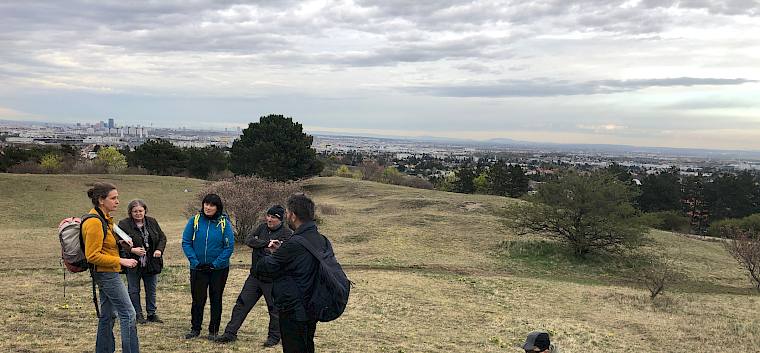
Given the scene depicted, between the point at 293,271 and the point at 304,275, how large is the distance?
0.10 meters

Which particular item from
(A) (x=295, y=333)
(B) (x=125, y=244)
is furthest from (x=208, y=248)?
(A) (x=295, y=333)

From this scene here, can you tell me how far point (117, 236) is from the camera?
5301 mm

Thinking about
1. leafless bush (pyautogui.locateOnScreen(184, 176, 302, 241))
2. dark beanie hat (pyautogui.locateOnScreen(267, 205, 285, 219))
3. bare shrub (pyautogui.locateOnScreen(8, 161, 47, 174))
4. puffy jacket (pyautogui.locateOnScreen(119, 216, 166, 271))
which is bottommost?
bare shrub (pyautogui.locateOnScreen(8, 161, 47, 174))

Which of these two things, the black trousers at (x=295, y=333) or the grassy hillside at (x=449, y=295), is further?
the grassy hillside at (x=449, y=295)

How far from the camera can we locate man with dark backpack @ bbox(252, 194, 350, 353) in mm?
4148

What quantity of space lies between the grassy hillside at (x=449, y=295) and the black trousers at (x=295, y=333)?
2305 mm

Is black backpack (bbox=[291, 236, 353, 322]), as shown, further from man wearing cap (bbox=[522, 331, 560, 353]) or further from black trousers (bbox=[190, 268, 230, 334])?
black trousers (bbox=[190, 268, 230, 334])

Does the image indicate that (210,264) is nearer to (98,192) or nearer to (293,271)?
(98,192)

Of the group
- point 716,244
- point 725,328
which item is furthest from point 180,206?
point 716,244

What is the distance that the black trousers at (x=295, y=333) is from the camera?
4.30 meters

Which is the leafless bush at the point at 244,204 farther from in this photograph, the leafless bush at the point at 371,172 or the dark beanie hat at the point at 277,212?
the leafless bush at the point at 371,172

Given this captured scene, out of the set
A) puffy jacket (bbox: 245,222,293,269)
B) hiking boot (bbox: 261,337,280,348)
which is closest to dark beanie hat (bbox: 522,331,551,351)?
puffy jacket (bbox: 245,222,293,269)

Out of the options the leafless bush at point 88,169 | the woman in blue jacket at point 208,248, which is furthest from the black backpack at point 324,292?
the leafless bush at point 88,169

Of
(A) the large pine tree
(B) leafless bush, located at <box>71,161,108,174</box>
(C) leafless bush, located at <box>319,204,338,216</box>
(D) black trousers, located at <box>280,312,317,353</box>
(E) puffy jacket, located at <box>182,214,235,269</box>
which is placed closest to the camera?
(D) black trousers, located at <box>280,312,317,353</box>
